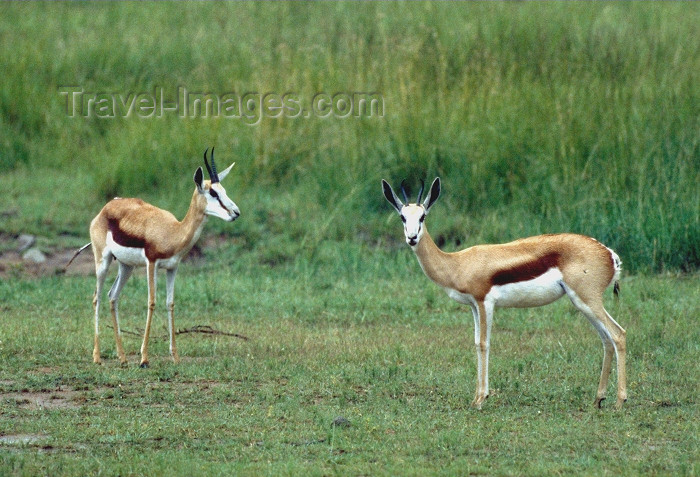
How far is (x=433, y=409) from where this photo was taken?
652 centimetres

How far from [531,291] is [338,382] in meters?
1.46

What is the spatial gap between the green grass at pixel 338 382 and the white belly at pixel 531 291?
2.08ft

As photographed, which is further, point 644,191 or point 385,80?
point 385,80

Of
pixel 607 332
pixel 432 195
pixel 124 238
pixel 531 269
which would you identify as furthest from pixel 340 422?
pixel 124 238

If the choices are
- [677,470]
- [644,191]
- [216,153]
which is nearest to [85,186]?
[216,153]

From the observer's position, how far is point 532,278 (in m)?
6.49

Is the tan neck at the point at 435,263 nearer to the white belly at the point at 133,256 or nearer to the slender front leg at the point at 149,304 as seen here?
the white belly at the point at 133,256

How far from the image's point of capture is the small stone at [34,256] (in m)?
10.9

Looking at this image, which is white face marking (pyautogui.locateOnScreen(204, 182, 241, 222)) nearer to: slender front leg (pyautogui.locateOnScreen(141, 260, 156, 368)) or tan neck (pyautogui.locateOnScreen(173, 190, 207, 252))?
tan neck (pyautogui.locateOnScreen(173, 190, 207, 252))

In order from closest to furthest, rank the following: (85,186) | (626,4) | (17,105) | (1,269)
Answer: (1,269) → (85,186) → (17,105) → (626,4)

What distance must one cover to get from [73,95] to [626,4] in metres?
8.74

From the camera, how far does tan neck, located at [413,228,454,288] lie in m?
6.68

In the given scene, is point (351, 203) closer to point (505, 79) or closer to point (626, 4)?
point (505, 79)

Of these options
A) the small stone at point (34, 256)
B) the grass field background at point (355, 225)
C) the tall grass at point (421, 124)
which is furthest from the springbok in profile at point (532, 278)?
the small stone at point (34, 256)
